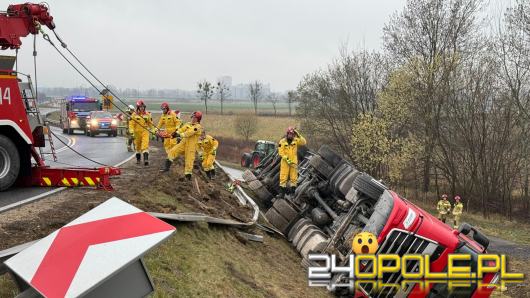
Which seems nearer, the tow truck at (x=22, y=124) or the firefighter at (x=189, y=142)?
the tow truck at (x=22, y=124)

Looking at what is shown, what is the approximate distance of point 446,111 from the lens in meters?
28.7

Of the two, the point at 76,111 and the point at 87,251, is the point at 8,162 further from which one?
the point at 76,111

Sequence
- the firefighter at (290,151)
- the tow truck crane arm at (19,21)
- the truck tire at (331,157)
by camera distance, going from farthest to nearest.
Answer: the truck tire at (331,157)
the firefighter at (290,151)
the tow truck crane arm at (19,21)

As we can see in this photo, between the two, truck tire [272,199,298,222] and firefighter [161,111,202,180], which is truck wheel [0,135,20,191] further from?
truck tire [272,199,298,222]

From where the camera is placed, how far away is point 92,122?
26.9m

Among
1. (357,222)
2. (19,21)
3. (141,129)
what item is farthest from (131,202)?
(141,129)

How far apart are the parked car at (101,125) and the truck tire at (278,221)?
17377 millimetres

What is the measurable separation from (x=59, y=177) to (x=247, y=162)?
70.1 feet

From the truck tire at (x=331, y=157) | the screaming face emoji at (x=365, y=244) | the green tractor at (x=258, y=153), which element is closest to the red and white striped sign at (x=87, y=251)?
the screaming face emoji at (x=365, y=244)

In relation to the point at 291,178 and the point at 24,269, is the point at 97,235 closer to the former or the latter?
the point at 24,269

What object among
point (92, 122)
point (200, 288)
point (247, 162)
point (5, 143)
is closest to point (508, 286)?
Answer: point (200, 288)

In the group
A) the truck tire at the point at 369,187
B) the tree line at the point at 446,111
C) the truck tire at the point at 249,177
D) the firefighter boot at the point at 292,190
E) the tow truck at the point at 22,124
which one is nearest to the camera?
the tow truck at the point at 22,124

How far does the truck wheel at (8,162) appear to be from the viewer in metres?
8.34

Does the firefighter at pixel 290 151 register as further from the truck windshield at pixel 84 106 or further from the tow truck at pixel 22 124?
the truck windshield at pixel 84 106
